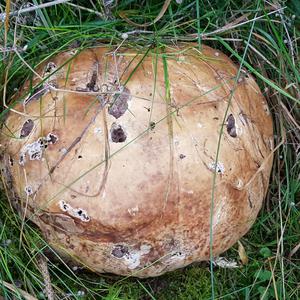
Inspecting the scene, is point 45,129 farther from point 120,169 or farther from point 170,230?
point 170,230

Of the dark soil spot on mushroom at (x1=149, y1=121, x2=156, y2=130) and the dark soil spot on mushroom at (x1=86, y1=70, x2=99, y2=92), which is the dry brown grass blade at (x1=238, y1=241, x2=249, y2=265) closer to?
the dark soil spot on mushroom at (x1=149, y1=121, x2=156, y2=130)

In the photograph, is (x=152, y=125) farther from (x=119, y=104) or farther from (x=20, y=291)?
(x=20, y=291)

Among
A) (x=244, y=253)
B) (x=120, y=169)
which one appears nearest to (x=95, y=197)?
(x=120, y=169)

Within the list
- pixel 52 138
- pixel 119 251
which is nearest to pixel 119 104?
pixel 52 138

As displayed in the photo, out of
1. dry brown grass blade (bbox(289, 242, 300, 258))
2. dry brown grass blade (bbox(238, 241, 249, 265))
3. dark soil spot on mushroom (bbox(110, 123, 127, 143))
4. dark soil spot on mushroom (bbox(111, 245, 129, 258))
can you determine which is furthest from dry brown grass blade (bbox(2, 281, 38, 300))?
dry brown grass blade (bbox(289, 242, 300, 258))

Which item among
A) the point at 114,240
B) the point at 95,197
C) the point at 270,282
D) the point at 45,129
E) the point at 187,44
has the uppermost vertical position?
the point at 187,44
